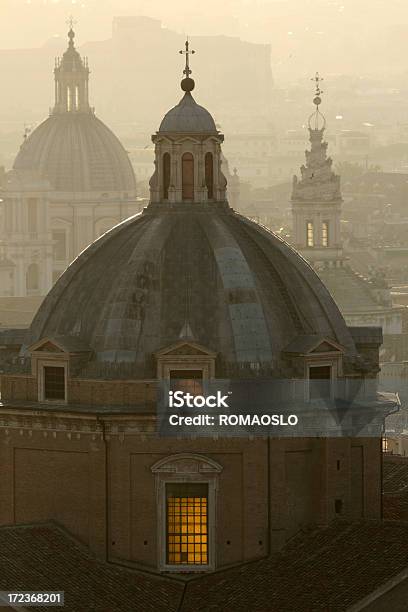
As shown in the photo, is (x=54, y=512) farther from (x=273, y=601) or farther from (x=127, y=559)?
(x=273, y=601)

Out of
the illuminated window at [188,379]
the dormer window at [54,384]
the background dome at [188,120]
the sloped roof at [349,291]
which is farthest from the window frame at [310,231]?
the illuminated window at [188,379]

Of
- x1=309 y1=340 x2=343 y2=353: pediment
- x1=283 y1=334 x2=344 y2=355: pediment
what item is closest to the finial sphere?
x1=283 y1=334 x2=344 y2=355: pediment

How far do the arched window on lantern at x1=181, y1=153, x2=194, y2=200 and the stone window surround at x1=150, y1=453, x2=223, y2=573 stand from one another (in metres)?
5.45

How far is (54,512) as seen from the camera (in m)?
60.7

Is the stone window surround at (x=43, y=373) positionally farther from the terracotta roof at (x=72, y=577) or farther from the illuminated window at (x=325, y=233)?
the illuminated window at (x=325, y=233)

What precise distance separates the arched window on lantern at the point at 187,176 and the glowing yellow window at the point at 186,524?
5.82 meters

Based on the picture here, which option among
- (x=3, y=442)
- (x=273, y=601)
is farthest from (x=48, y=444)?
(x=273, y=601)

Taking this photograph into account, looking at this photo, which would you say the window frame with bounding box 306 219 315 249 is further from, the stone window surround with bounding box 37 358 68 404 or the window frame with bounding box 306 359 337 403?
the stone window surround with bounding box 37 358 68 404

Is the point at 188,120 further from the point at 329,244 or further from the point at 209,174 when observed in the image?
the point at 329,244

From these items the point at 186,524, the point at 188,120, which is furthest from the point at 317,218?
the point at 186,524

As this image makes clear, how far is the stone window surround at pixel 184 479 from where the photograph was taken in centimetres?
5950

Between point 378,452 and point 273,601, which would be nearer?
point 273,601

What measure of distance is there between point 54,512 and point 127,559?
1.74 meters

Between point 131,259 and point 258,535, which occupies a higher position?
point 131,259
